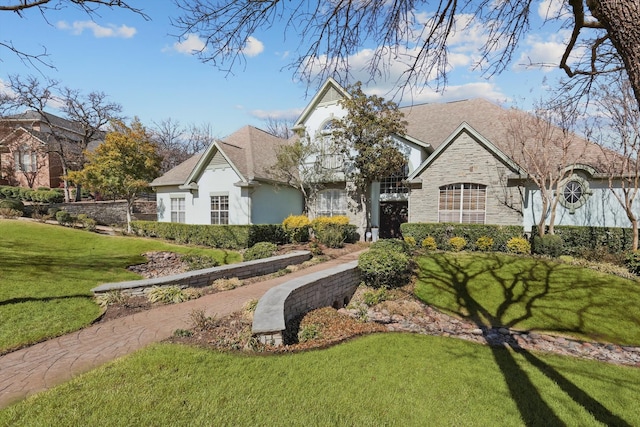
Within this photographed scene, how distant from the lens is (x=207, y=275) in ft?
33.6

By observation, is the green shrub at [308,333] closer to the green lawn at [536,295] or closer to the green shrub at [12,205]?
the green lawn at [536,295]

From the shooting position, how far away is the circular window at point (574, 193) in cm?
1546

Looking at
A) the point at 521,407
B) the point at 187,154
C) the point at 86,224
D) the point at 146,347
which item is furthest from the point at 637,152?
the point at 187,154

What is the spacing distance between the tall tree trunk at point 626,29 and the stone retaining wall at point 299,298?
5.36m

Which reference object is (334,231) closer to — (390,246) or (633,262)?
(390,246)

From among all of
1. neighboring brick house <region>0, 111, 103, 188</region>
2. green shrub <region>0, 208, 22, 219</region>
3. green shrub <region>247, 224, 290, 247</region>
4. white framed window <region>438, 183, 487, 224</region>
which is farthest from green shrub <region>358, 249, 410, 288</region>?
neighboring brick house <region>0, 111, 103, 188</region>

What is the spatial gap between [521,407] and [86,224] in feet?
83.2

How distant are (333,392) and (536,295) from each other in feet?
30.5

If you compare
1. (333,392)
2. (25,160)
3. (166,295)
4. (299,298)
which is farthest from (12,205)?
(333,392)

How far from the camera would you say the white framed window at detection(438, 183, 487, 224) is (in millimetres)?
16875

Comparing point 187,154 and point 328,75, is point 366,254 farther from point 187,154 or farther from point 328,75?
point 187,154

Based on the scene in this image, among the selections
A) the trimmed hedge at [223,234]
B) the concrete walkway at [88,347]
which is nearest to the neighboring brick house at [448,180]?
the trimmed hedge at [223,234]

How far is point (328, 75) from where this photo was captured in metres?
4.69

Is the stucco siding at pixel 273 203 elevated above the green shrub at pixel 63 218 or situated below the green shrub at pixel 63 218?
above
